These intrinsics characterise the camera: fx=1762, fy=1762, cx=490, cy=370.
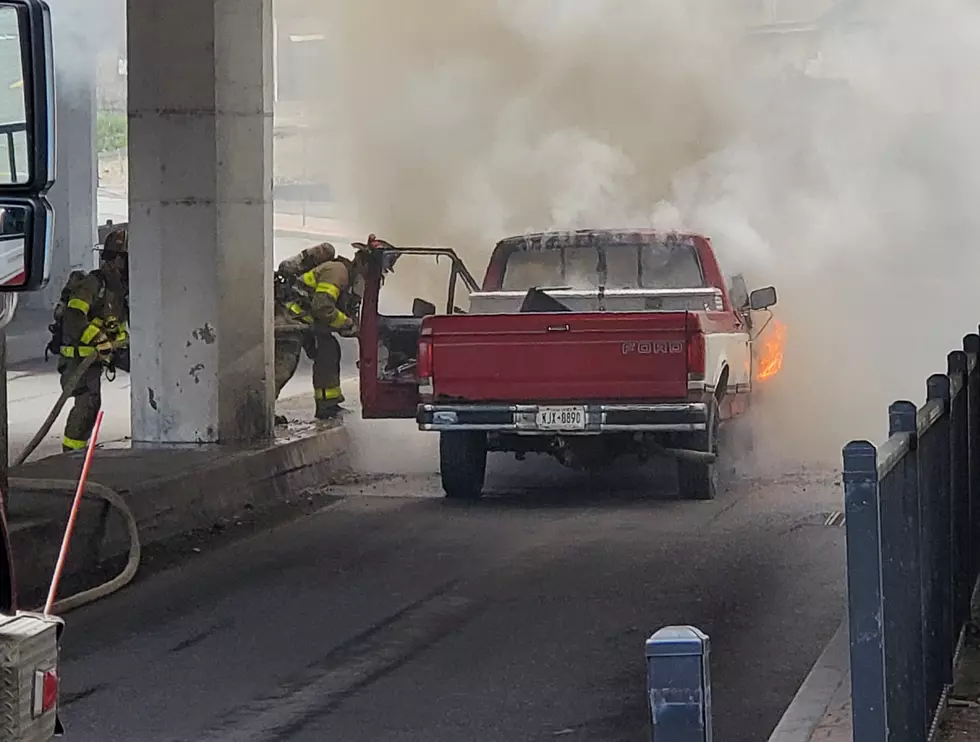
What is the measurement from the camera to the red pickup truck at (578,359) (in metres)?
11.9

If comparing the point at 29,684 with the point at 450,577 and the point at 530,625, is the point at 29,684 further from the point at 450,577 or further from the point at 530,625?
the point at 450,577

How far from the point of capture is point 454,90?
22.0 meters

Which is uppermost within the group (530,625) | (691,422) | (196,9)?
(196,9)

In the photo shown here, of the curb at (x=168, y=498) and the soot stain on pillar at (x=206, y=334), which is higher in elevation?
the soot stain on pillar at (x=206, y=334)

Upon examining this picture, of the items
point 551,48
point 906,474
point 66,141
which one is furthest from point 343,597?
point 66,141

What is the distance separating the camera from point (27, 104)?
135 inches

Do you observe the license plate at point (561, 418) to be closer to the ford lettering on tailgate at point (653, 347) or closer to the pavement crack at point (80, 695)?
the ford lettering on tailgate at point (653, 347)

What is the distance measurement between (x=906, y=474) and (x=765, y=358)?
9.64 meters

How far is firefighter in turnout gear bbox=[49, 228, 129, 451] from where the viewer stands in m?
13.7

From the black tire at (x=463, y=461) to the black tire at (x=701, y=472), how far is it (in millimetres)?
1431

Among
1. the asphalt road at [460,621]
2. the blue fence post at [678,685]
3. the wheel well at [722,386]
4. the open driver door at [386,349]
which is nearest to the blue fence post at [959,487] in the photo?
the asphalt road at [460,621]

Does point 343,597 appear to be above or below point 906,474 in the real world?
below

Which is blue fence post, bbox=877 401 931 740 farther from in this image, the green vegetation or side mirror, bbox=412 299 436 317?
the green vegetation

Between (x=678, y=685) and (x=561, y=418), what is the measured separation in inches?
324
